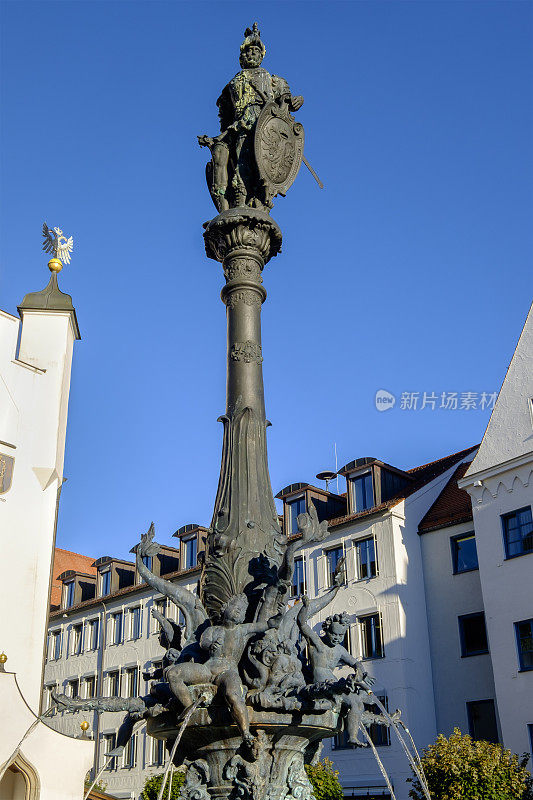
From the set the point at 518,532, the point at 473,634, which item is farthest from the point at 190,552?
the point at 518,532

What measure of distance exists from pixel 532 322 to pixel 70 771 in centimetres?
1845

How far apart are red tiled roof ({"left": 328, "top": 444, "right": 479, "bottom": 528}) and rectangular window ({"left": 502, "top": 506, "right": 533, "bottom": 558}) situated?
16.5 feet

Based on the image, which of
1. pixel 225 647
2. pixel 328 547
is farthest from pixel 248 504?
pixel 328 547

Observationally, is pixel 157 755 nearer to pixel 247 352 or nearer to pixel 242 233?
pixel 247 352

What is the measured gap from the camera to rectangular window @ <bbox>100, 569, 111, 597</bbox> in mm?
43094

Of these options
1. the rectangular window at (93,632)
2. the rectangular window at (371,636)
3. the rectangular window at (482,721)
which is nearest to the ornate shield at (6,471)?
the rectangular window at (371,636)

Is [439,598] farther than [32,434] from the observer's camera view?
Yes

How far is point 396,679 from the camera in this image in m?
28.6

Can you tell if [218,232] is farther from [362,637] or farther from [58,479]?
[362,637]

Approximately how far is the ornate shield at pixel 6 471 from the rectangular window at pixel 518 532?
14090 mm

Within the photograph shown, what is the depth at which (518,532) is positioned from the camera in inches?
1035

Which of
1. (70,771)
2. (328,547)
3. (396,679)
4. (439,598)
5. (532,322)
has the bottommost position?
(70,771)

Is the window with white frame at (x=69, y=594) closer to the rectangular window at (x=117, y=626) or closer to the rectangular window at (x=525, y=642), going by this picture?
the rectangular window at (x=117, y=626)

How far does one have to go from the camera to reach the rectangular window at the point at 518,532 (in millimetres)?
25859
